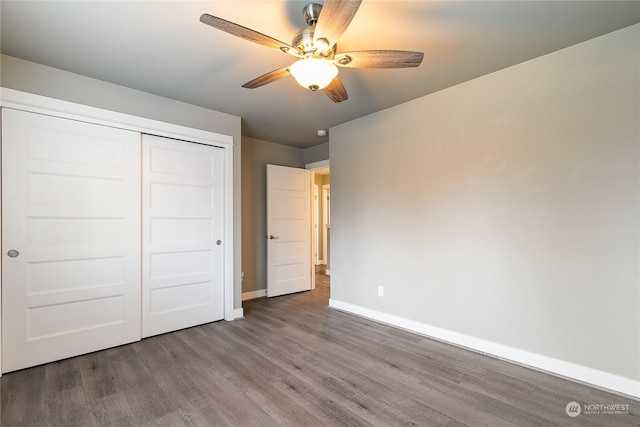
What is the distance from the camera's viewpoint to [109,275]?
2766 millimetres

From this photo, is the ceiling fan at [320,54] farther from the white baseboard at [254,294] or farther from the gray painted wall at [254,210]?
the white baseboard at [254,294]

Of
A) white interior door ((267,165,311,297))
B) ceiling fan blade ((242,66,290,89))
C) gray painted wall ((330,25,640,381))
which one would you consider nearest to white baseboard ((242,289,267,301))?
white interior door ((267,165,311,297))

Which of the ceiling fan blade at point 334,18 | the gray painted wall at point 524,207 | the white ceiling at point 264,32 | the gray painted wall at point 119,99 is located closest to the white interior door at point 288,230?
the gray painted wall at point 119,99

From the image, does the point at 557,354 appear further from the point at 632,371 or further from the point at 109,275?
the point at 109,275

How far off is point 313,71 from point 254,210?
3169 millimetres

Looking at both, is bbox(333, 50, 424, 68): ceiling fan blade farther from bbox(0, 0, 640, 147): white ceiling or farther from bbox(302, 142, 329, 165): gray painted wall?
bbox(302, 142, 329, 165): gray painted wall

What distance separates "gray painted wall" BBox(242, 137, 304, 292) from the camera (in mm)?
4512

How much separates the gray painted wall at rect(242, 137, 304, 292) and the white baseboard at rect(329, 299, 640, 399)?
2.06 m

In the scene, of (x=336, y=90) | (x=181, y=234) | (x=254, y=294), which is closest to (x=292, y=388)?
(x=181, y=234)

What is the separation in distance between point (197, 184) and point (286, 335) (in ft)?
6.45

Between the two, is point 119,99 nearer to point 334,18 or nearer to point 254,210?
point 254,210

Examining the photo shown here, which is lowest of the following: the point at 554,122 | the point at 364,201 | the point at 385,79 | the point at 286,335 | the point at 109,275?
the point at 286,335

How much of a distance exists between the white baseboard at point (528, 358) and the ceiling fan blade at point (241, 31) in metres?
2.81

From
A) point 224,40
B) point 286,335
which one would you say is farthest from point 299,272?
point 224,40
